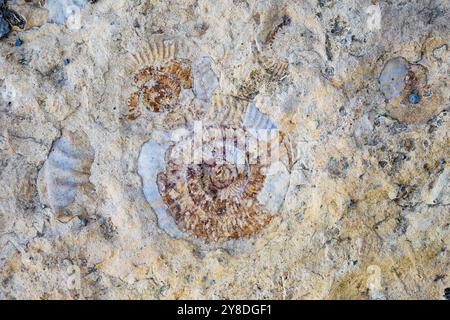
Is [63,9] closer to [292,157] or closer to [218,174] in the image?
[218,174]

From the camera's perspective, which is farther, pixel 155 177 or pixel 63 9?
pixel 63 9

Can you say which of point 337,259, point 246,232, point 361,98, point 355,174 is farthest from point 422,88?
point 246,232

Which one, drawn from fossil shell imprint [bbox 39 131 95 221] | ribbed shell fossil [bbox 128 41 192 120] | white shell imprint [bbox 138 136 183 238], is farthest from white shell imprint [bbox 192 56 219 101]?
fossil shell imprint [bbox 39 131 95 221]

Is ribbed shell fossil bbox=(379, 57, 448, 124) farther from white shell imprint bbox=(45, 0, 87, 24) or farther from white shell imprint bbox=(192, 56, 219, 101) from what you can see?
white shell imprint bbox=(45, 0, 87, 24)

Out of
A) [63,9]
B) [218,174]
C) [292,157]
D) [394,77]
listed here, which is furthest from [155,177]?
[394,77]

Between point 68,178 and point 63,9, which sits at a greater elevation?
point 63,9

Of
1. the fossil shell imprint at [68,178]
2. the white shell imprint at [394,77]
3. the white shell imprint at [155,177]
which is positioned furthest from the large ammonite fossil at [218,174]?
the white shell imprint at [394,77]

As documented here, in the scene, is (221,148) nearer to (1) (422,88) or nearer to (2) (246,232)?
(2) (246,232)
